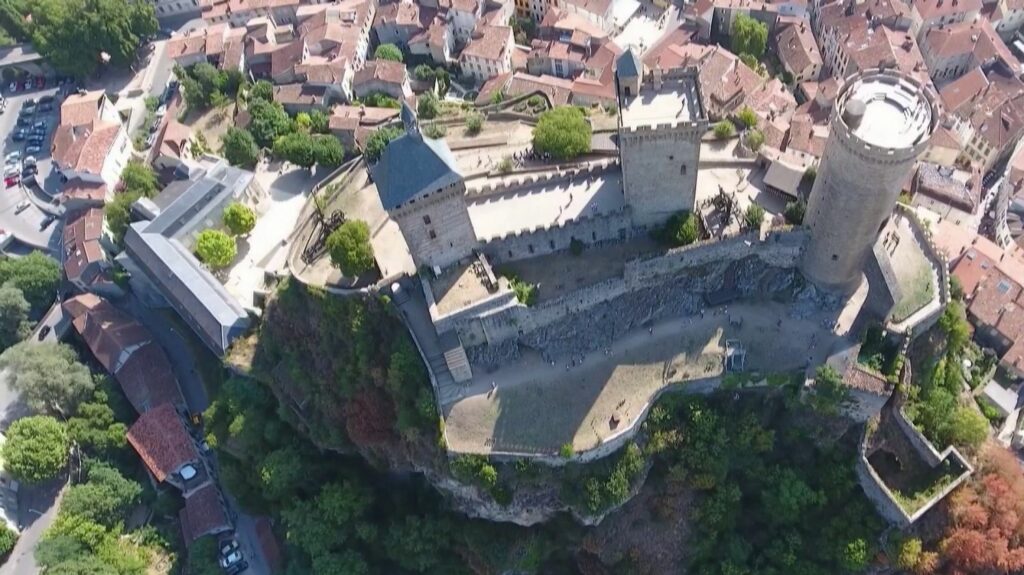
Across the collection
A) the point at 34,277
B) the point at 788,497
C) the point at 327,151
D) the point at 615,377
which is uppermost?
the point at 327,151

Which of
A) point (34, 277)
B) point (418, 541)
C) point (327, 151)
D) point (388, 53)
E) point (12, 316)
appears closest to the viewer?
point (418, 541)

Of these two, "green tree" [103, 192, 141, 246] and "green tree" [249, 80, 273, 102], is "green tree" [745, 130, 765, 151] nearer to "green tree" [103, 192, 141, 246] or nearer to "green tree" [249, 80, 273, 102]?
"green tree" [249, 80, 273, 102]

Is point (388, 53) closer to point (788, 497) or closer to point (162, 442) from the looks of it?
point (162, 442)

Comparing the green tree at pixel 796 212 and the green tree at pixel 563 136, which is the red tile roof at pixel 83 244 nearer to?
the green tree at pixel 563 136

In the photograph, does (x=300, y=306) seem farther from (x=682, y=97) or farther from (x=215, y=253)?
(x=682, y=97)

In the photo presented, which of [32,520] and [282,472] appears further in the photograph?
[32,520]

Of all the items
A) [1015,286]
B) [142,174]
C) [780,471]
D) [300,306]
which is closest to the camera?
→ [780,471]

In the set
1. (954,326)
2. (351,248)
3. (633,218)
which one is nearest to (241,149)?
(351,248)

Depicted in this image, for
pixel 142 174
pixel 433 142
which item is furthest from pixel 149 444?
pixel 433 142
